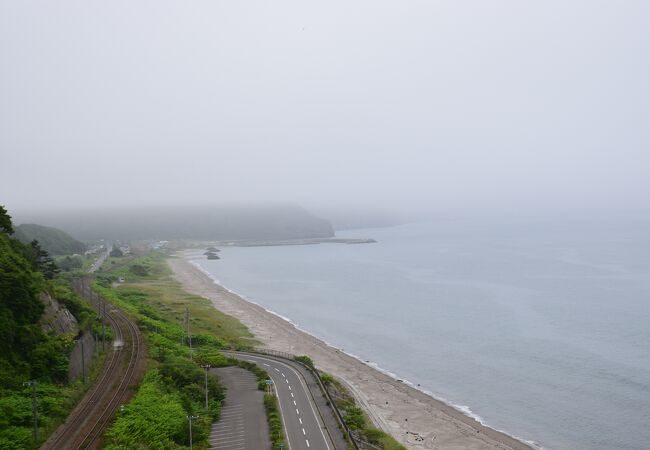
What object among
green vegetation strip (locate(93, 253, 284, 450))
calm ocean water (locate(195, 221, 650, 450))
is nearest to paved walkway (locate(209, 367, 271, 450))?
green vegetation strip (locate(93, 253, 284, 450))

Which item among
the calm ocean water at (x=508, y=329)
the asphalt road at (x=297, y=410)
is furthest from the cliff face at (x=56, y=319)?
the calm ocean water at (x=508, y=329)

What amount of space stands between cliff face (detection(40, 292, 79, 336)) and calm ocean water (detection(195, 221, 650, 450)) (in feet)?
135

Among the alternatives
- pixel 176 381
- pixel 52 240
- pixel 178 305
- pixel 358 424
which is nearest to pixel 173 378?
pixel 176 381

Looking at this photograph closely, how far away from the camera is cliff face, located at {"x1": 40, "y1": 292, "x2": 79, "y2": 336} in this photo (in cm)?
4006

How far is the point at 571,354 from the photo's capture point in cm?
6931

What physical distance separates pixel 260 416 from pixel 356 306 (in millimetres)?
68890

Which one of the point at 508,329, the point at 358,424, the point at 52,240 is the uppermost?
the point at 52,240

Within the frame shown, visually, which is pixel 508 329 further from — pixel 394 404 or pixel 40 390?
pixel 40 390

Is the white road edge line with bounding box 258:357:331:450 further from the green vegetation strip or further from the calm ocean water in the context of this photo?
the calm ocean water

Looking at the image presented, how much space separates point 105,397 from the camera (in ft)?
119

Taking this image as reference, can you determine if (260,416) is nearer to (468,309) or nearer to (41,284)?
(41,284)

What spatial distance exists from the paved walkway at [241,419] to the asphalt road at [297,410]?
1.95 m

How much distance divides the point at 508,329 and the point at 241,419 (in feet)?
A: 204

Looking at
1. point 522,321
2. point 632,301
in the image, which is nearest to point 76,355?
point 522,321
